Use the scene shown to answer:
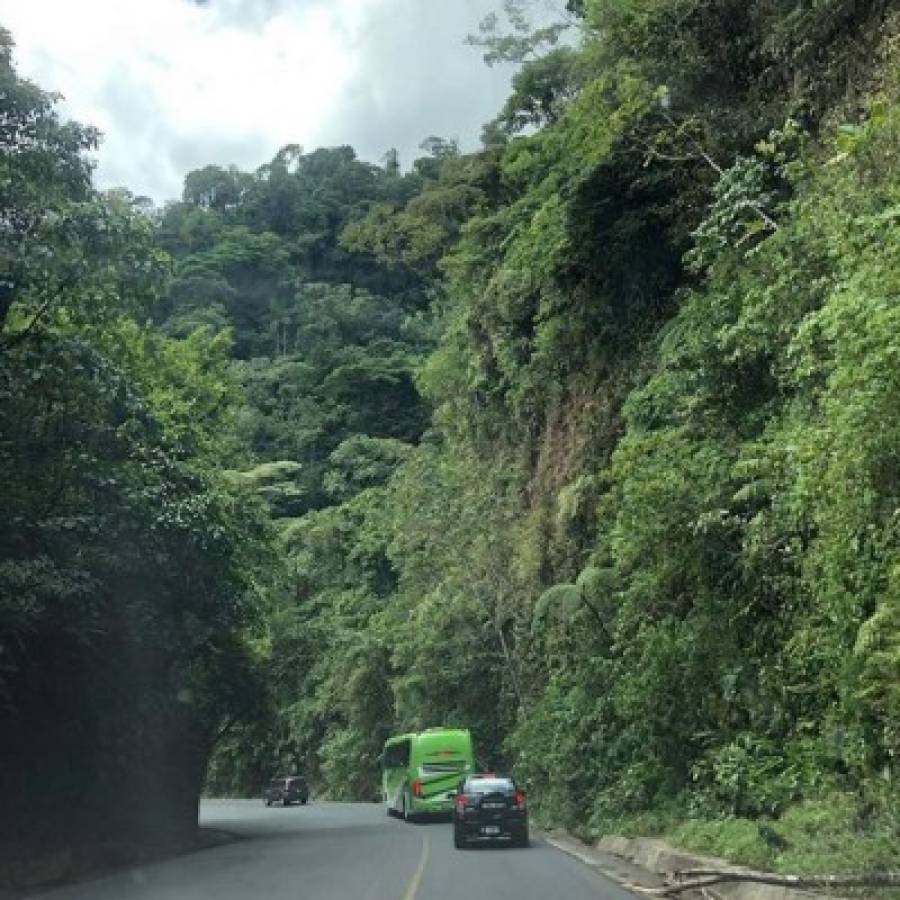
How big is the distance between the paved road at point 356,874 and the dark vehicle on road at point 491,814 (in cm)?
32

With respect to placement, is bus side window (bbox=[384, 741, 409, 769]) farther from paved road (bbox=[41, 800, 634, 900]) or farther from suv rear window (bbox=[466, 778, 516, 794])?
suv rear window (bbox=[466, 778, 516, 794])

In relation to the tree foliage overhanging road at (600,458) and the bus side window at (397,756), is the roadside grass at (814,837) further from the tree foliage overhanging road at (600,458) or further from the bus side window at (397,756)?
the bus side window at (397,756)

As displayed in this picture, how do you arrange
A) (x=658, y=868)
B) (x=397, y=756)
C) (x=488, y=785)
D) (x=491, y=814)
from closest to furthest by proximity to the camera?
(x=658, y=868), (x=491, y=814), (x=488, y=785), (x=397, y=756)

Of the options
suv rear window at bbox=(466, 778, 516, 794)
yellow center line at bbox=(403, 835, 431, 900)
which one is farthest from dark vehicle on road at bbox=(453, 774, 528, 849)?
yellow center line at bbox=(403, 835, 431, 900)

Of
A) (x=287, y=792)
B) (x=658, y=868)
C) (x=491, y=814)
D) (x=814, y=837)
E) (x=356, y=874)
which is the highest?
(x=814, y=837)

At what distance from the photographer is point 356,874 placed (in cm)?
1747

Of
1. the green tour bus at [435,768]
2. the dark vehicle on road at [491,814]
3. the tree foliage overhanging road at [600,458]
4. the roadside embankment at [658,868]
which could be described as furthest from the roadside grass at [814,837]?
the green tour bus at [435,768]

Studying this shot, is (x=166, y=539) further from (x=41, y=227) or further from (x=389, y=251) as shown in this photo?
(x=389, y=251)

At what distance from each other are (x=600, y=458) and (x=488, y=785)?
8469 millimetres

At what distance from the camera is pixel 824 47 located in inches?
752

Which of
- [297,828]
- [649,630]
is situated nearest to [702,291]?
[649,630]

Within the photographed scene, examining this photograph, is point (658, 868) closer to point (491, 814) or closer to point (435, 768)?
point (491, 814)

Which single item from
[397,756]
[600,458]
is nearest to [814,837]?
[600,458]

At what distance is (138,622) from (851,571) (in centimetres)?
1341
